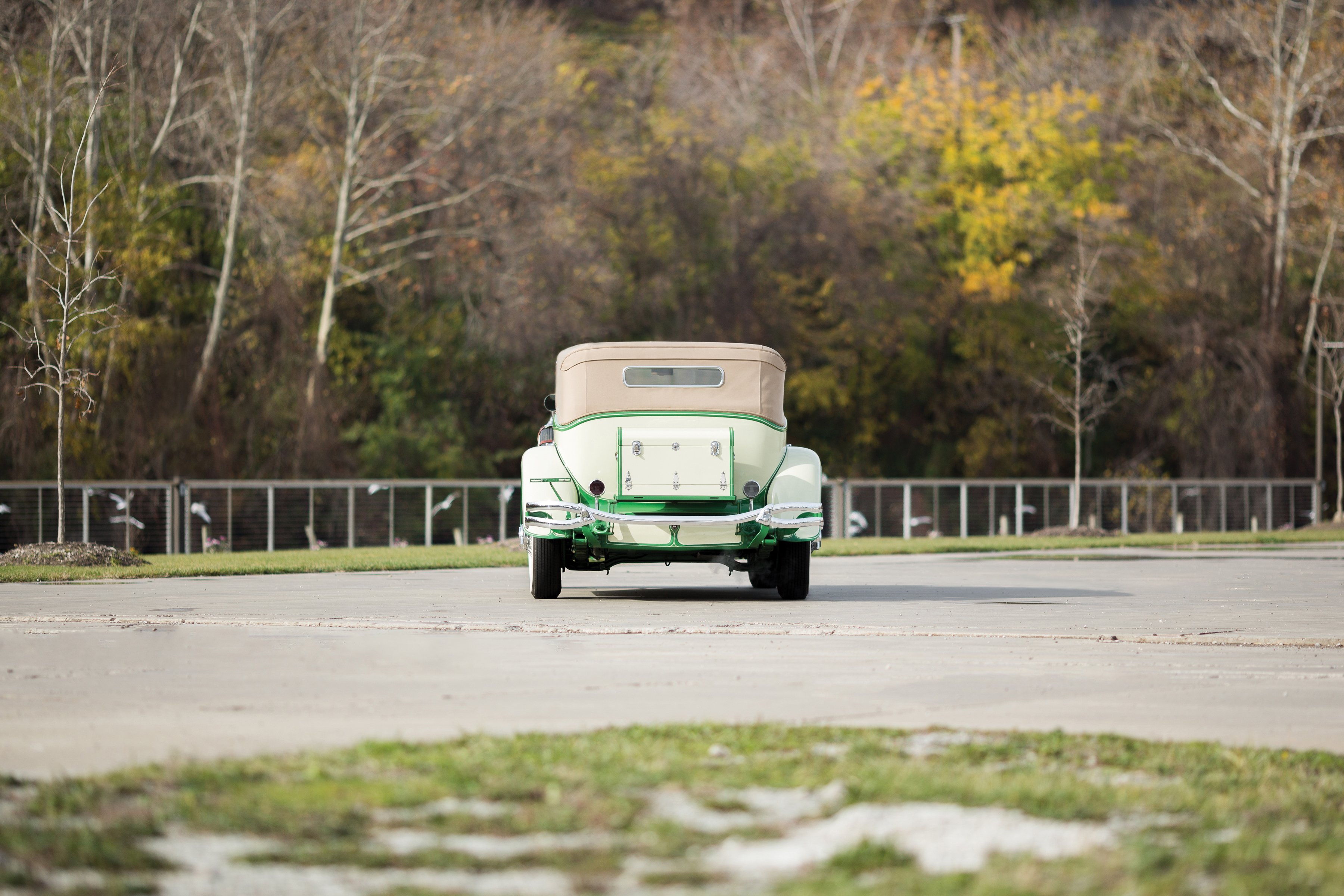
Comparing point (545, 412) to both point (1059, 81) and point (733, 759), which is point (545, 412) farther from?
point (733, 759)

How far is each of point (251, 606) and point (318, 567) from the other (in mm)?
7262

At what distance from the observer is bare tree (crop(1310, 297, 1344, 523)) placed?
44.0m

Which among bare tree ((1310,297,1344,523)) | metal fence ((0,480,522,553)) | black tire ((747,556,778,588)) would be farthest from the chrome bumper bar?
bare tree ((1310,297,1344,523))

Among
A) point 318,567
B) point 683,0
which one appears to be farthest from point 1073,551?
point 683,0

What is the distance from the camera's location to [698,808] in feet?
19.6

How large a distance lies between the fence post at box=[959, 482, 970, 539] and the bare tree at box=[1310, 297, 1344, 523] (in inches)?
379

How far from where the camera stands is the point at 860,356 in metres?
50.0

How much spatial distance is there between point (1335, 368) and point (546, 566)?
3486cm

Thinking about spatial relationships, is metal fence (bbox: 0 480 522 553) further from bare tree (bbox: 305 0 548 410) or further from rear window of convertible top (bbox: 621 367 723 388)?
rear window of convertible top (bbox: 621 367 723 388)

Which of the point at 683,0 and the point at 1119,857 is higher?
the point at 683,0

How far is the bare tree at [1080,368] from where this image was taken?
130 ft

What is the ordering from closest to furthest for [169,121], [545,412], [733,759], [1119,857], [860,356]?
[1119,857]
[733,759]
[169,121]
[545,412]
[860,356]

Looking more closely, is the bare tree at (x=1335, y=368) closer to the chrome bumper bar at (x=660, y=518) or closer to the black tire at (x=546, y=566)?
the chrome bumper bar at (x=660, y=518)

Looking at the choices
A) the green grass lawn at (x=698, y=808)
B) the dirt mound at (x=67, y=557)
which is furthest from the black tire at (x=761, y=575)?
the green grass lawn at (x=698, y=808)
